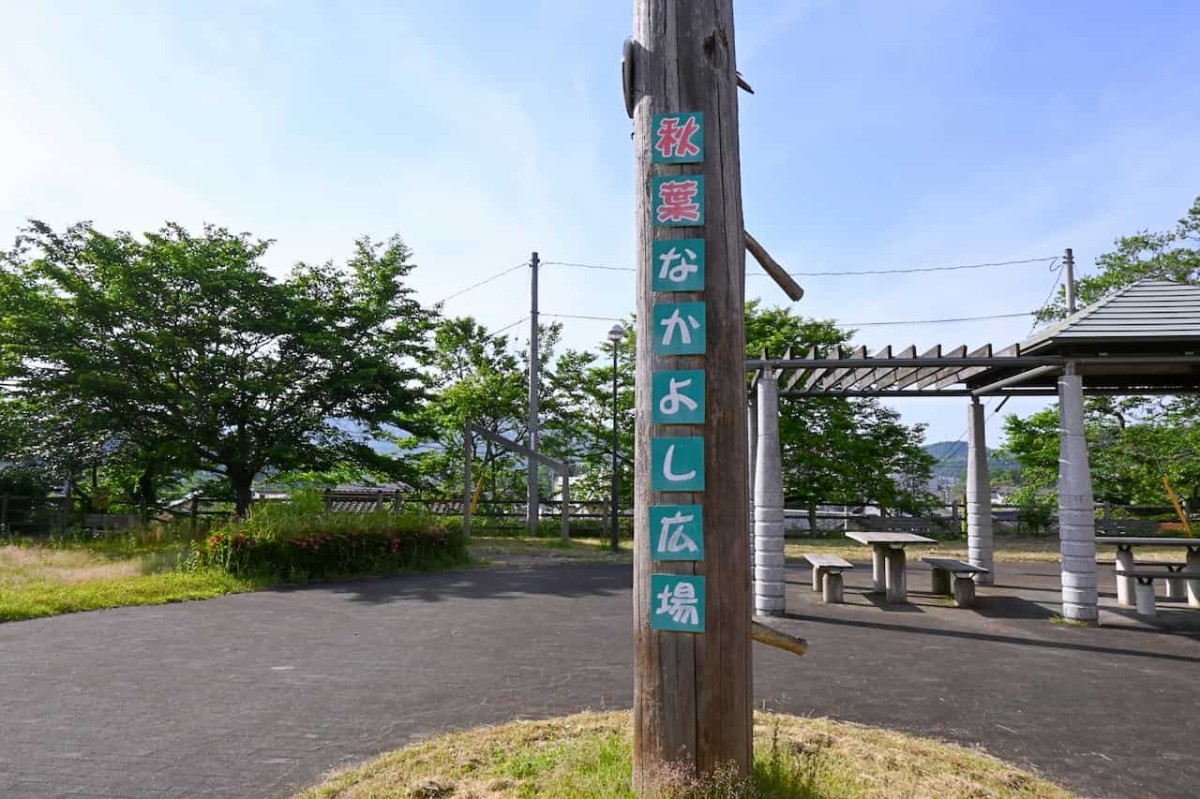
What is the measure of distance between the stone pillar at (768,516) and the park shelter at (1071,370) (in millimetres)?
12

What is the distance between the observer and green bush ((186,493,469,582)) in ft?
38.4

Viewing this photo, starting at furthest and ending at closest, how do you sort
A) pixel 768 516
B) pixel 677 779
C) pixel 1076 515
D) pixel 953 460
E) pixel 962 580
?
pixel 953 460, pixel 962 580, pixel 768 516, pixel 1076 515, pixel 677 779

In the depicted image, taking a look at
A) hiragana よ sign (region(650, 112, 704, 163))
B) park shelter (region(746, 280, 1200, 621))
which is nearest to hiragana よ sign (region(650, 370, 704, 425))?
hiragana よ sign (region(650, 112, 704, 163))

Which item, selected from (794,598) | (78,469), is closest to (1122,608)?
(794,598)

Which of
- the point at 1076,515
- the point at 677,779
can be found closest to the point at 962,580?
the point at 1076,515

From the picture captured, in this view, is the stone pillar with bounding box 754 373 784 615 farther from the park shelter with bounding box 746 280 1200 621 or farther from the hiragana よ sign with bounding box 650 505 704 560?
the hiragana よ sign with bounding box 650 505 704 560

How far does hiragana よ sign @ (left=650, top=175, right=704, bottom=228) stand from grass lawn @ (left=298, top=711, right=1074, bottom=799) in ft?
8.16

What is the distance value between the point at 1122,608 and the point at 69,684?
1148cm

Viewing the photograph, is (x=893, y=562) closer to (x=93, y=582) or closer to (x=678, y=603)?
(x=678, y=603)

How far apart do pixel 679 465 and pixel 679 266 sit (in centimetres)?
91

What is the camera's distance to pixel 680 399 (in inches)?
133

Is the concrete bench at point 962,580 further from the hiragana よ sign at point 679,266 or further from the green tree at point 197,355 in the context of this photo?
the green tree at point 197,355

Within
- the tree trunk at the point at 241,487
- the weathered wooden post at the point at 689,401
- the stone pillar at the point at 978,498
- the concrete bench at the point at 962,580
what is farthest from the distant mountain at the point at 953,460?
the tree trunk at the point at 241,487

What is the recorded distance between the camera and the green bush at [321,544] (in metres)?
11.7
